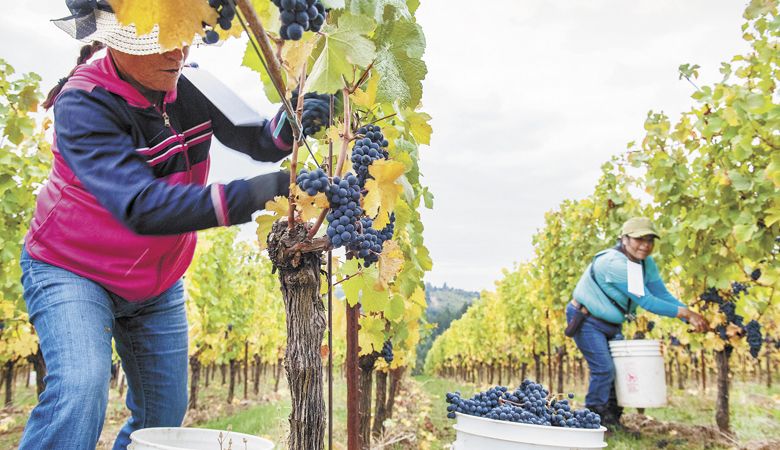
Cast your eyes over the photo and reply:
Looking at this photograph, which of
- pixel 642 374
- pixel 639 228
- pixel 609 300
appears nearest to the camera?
pixel 642 374

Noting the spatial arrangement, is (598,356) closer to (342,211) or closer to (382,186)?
(382,186)

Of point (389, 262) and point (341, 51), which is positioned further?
point (389, 262)

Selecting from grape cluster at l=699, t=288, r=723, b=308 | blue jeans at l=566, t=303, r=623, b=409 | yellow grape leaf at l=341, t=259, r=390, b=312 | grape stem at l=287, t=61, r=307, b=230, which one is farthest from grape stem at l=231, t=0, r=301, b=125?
grape cluster at l=699, t=288, r=723, b=308

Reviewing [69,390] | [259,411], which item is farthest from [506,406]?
[259,411]

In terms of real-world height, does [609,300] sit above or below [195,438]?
above

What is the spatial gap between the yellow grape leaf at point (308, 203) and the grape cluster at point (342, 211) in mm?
17

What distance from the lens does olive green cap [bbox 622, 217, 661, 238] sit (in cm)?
506

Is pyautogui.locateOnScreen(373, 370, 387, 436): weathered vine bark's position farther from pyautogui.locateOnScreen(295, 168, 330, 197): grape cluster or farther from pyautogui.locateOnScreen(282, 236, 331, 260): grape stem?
pyautogui.locateOnScreen(295, 168, 330, 197): grape cluster

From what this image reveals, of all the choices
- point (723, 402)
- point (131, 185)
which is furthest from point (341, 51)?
point (723, 402)

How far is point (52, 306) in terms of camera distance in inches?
62.8

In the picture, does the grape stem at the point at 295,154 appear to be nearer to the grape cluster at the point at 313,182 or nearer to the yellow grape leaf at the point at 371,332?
the grape cluster at the point at 313,182

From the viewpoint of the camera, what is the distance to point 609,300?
17.6 ft

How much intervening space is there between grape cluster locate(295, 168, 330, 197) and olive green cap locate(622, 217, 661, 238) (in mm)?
4387

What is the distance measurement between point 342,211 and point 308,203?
8 centimetres
